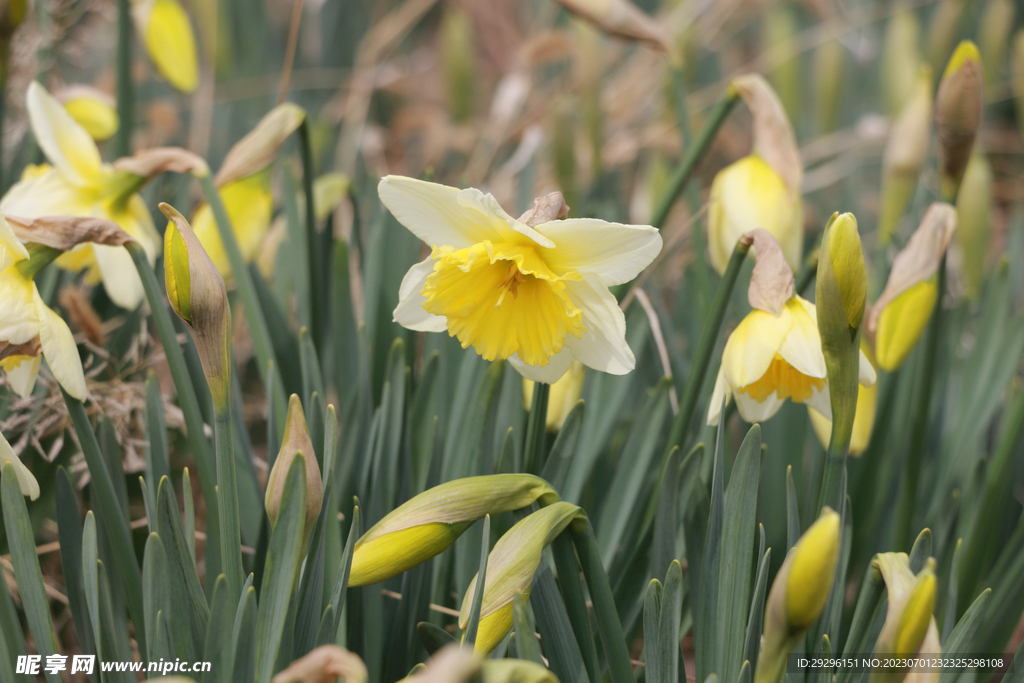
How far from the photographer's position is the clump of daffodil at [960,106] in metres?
0.89

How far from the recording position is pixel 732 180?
38.6 inches

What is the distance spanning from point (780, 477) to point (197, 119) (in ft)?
6.18

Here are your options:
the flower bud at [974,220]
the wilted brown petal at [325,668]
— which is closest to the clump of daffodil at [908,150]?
the flower bud at [974,220]

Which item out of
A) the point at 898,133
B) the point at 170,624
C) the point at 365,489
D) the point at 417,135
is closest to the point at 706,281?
the point at 898,133

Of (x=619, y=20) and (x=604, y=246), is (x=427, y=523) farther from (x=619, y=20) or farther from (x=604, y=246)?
(x=619, y=20)

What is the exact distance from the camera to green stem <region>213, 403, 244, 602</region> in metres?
0.62

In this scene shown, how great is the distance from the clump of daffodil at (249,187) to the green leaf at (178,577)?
0.48 metres

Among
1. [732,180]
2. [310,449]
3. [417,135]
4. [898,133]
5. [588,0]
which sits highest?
[417,135]

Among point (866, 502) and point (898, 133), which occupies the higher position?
point (898, 133)

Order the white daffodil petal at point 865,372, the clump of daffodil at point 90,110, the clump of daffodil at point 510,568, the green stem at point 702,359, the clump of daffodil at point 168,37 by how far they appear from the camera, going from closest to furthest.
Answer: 1. the clump of daffodil at point 510,568
2. the white daffodil petal at point 865,372
3. the green stem at point 702,359
4. the clump of daffodil at point 90,110
5. the clump of daffodil at point 168,37

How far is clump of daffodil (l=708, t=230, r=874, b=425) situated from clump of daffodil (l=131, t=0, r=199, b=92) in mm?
1272

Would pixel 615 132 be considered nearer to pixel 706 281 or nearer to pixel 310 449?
pixel 706 281

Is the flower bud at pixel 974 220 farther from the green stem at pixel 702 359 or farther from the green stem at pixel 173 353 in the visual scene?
the green stem at pixel 173 353

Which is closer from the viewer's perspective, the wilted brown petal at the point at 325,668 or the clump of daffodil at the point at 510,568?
the wilted brown petal at the point at 325,668
